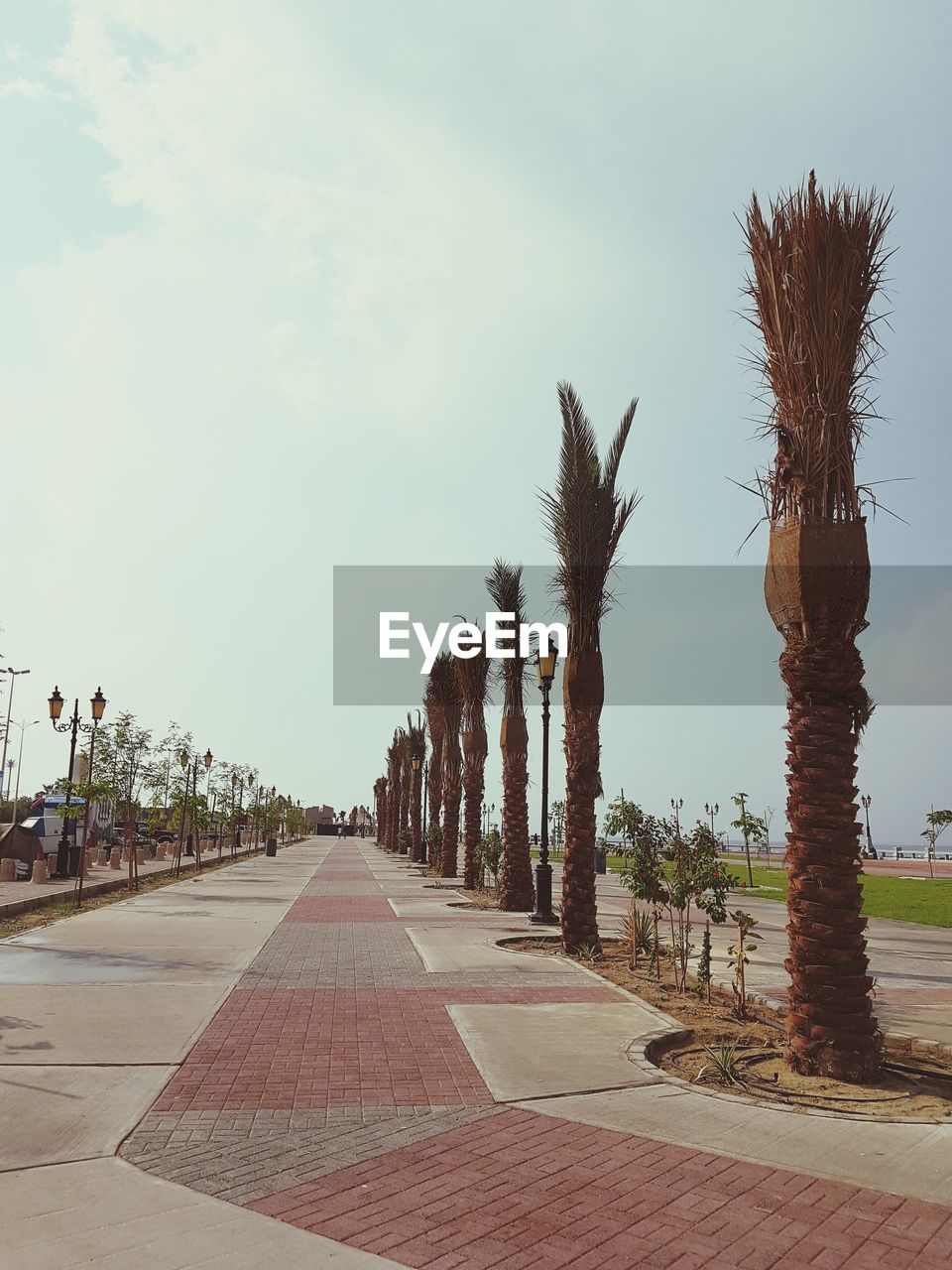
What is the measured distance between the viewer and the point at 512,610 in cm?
2344

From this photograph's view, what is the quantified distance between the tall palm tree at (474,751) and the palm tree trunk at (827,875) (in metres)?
19.9

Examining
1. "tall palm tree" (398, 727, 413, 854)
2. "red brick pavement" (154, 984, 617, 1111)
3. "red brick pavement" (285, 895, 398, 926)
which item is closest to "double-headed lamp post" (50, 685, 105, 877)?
"red brick pavement" (285, 895, 398, 926)

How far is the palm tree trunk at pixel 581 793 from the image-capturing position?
46.0 feet

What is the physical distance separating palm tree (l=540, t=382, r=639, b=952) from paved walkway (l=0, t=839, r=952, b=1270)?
3.41 m

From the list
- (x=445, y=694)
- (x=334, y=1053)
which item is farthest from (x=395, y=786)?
(x=334, y=1053)

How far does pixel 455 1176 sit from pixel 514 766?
695 inches

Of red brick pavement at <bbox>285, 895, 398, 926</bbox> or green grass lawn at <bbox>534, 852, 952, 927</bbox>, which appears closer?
red brick pavement at <bbox>285, 895, 398, 926</bbox>

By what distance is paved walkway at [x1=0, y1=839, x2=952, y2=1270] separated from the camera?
4336 millimetres

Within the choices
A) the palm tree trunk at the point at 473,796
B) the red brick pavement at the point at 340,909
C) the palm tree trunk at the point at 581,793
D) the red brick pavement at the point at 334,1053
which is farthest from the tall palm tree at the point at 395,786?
the red brick pavement at the point at 334,1053

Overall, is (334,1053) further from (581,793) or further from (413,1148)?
(581,793)

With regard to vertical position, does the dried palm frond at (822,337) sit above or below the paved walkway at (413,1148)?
above

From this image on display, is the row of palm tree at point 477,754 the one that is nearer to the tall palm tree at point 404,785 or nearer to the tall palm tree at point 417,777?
the tall palm tree at point 417,777

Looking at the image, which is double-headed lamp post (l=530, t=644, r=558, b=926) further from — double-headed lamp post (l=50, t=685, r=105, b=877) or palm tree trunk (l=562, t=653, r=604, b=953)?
double-headed lamp post (l=50, t=685, r=105, b=877)

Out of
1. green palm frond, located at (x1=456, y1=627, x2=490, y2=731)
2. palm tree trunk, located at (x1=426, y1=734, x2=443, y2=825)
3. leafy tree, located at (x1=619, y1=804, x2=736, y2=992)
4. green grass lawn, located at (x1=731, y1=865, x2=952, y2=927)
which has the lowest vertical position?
green grass lawn, located at (x1=731, y1=865, x2=952, y2=927)
